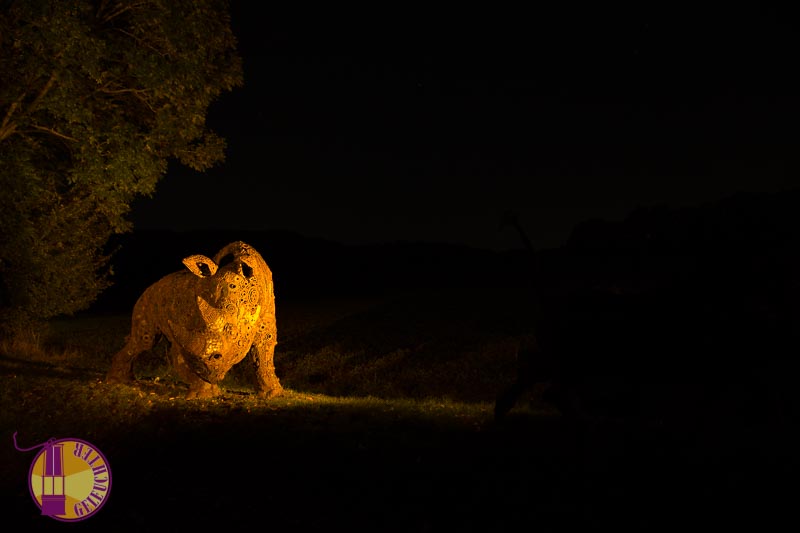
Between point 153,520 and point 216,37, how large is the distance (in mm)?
11436

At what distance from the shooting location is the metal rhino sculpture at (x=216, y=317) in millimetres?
9531

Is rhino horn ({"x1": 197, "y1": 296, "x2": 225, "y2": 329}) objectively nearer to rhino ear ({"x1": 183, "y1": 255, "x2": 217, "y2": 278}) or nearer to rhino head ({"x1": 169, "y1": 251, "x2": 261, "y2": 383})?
rhino head ({"x1": 169, "y1": 251, "x2": 261, "y2": 383})

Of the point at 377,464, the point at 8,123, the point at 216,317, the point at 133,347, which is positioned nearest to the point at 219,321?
the point at 216,317

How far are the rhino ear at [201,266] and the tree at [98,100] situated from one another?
4350 millimetres

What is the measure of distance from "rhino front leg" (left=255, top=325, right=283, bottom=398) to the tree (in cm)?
549

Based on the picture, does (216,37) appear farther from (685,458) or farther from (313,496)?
(685,458)

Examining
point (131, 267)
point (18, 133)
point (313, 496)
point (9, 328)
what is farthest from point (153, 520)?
point (131, 267)

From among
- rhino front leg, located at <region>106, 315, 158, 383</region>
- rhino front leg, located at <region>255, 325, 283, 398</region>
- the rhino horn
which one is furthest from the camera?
rhino front leg, located at <region>106, 315, 158, 383</region>

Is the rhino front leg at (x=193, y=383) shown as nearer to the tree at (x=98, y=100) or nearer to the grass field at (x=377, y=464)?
the grass field at (x=377, y=464)

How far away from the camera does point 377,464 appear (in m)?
6.30

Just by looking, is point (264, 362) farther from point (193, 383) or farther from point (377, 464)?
point (377, 464)

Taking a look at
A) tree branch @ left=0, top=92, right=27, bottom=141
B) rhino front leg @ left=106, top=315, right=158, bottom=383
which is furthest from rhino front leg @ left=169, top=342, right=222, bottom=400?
tree branch @ left=0, top=92, right=27, bottom=141

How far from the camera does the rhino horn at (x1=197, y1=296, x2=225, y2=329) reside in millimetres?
9445

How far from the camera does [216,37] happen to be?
44.9ft
